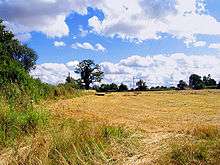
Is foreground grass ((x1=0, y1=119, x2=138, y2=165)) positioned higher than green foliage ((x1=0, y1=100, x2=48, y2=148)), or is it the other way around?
green foliage ((x1=0, y1=100, x2=48, y2=148))

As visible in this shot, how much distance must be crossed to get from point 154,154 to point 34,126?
3.98m

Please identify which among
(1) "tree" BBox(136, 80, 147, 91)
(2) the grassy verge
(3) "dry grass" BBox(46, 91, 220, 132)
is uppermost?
(1) "tree" BBox(136, 80, 147, 91)

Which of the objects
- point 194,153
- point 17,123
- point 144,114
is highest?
point 17,123

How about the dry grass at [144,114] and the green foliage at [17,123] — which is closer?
the green foliage at [17,123]

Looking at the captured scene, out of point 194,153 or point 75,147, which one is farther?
point 75,147

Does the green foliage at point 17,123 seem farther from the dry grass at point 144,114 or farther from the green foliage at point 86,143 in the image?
the dry grass at point 144,114

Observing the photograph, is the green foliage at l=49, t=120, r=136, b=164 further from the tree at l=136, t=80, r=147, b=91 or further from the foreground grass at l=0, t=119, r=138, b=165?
the tree at l=136, t=80, r=147, b=91

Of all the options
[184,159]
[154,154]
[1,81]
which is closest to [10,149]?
[154,154]

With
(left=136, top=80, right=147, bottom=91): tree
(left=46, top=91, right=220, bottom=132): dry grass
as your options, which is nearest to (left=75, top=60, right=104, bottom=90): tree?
(left=136, top=80, right=147, bottom=91): tree

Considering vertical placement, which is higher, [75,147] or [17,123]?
[17,123]

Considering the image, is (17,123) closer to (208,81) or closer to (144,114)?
(144,114)

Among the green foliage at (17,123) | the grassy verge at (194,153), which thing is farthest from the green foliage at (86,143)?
the grassy verge at (194,153)

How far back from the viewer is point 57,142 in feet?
34.9

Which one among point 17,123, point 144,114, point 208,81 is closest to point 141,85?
point 208,81
